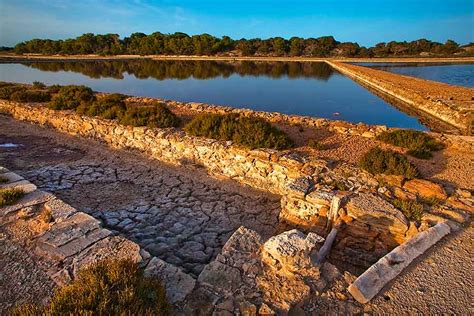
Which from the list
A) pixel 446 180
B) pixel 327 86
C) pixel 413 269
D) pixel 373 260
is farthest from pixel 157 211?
pixel 327 86

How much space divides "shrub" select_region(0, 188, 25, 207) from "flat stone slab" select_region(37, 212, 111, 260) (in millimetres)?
1447

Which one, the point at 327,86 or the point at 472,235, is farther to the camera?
the point at 327,86

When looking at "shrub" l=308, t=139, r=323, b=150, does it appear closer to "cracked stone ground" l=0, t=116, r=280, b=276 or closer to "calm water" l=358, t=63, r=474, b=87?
"cracked stone ground" l=0, t=116, r=280, b=276

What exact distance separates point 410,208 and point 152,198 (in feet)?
19.6

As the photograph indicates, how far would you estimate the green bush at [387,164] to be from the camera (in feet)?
21.4

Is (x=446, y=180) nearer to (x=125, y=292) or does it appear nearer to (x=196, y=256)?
(x=196, y=256)

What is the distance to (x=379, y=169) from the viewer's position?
6.73 meters

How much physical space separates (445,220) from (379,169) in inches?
78.5

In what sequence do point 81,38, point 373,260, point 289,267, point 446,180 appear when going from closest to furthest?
point 289,267 → point 373,260 → point 446,180 → point 81,38

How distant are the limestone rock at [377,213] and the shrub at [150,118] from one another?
7467mm

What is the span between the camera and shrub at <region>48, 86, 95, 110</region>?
1395 centimetres

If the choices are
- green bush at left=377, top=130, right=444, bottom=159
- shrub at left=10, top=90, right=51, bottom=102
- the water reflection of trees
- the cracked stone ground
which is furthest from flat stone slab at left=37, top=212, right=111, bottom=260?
the water reflection of trees

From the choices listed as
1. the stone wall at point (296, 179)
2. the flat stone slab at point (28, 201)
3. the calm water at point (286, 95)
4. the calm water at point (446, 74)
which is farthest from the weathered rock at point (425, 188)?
the calm water at point (446, 74)

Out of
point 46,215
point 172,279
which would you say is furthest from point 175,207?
point 172,279
